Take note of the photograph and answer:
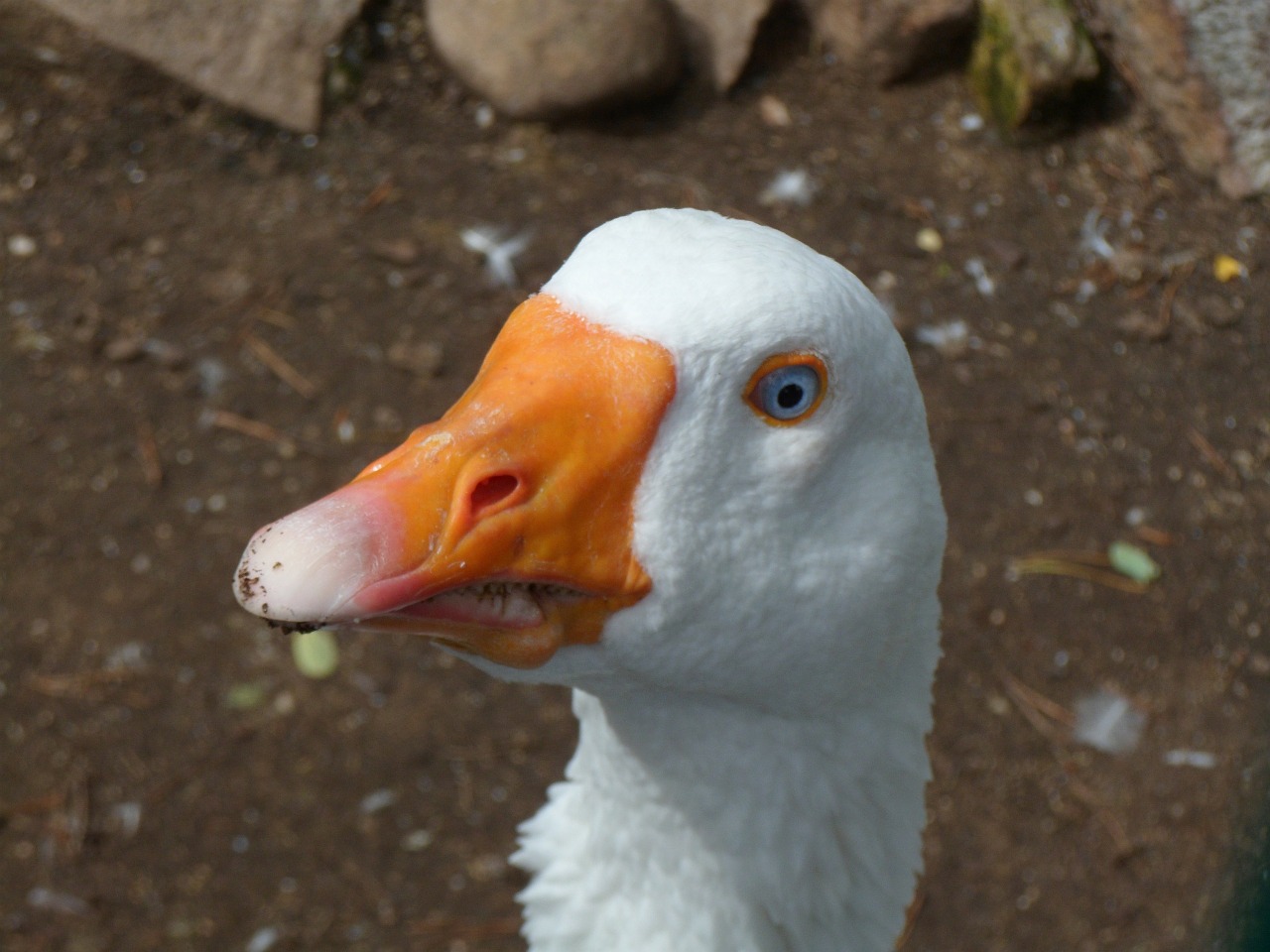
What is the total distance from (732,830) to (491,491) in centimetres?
75

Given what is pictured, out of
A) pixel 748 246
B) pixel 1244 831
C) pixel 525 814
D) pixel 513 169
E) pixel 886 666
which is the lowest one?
pixel 525 814

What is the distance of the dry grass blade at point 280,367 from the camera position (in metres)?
4.15

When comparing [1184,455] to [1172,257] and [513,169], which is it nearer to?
[1172,257]

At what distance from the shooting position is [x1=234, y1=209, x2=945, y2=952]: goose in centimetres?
124

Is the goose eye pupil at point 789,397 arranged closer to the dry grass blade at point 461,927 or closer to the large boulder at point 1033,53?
Answer: the dry grass blade at point 461,927

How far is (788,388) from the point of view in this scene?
1.39 metres

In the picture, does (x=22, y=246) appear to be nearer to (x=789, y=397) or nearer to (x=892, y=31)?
(x=892, y=31)

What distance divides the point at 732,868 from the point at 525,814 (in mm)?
1800

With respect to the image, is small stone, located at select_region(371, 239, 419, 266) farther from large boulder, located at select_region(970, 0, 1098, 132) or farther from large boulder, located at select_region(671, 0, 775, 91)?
large boulder, located at select_region(970, 0, 1098, 132)

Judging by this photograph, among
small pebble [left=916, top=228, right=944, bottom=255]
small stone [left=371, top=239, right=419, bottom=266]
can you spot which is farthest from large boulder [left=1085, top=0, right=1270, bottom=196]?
small stone [left=371, top=239, right=419, bottom=266]

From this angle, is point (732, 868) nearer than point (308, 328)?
Yes

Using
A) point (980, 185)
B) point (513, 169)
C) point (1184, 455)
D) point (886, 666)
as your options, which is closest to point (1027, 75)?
point (980, 185)

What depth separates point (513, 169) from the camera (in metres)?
4.72

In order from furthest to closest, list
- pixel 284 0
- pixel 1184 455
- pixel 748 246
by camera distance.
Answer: pixel 284 0
pixel 1184 455
pixel 748 246
